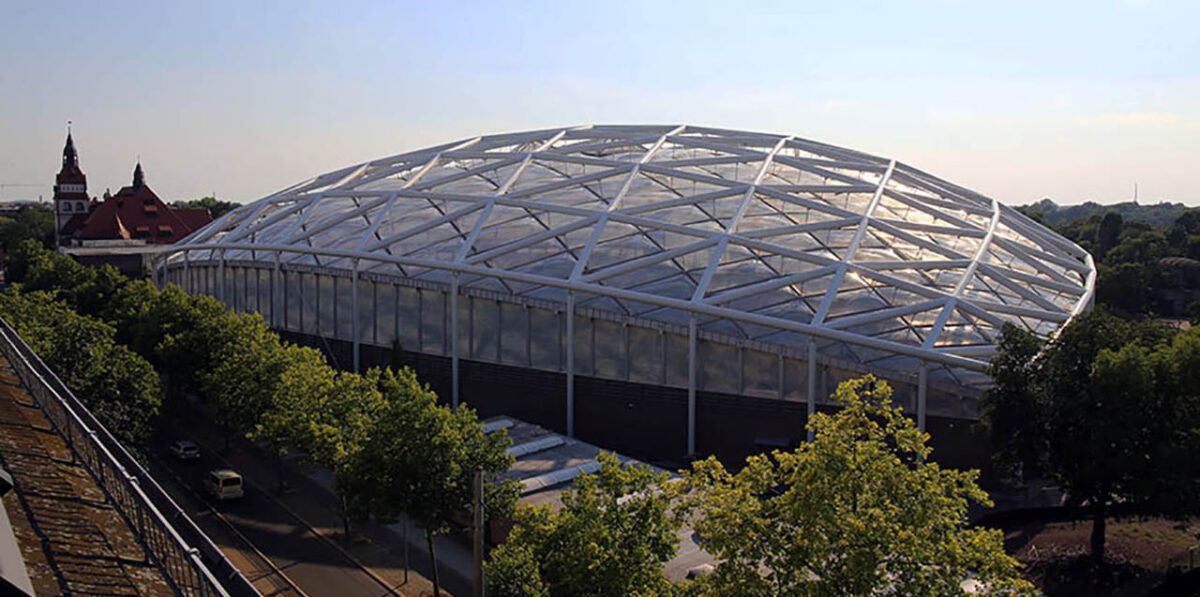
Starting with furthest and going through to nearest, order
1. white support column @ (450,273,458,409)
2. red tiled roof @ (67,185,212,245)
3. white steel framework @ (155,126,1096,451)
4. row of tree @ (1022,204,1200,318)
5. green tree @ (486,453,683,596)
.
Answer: red tiled roof @ (67,185,212,245) < row of tree @ (1022,204,1200,318) < white support column @ (450,273,458,409) < white steel framework @ (155,126,1096,451) < green tree @ (486,453,683,596)

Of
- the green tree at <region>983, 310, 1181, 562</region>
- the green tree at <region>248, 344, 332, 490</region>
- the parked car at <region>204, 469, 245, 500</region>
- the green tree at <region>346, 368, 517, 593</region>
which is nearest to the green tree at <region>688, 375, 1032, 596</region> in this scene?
the green tree at <region>346, 368, 517, 593</region>

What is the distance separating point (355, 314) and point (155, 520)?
28311 millimetres

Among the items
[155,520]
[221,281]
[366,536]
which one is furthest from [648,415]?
[221,281]

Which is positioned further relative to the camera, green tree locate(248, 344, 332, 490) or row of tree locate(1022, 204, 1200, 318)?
row of tree locate(1022, 204, 1200, 318)

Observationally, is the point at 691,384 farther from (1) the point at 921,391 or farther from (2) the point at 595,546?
(2) the point at 595,546

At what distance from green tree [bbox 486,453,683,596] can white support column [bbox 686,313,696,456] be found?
11267mm

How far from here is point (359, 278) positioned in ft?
112

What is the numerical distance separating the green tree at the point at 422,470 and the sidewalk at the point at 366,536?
5.20 feet

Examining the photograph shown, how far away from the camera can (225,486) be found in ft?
84.2

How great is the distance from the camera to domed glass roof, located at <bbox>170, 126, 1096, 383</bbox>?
26156 mm

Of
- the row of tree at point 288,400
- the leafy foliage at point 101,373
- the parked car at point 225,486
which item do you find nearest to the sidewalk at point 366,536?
the row of tree at point 288,400

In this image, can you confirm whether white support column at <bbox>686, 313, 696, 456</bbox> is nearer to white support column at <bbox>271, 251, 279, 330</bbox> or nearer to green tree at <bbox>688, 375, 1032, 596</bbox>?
green tree at <bbox>688, 375, 1032, 596</bbox>

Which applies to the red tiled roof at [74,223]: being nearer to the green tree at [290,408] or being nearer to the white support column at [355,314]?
the white support column at [355,314]

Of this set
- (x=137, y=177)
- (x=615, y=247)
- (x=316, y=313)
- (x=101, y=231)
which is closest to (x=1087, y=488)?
(x=615, y=247)
